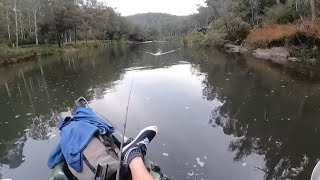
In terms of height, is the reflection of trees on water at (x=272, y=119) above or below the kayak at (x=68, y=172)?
below

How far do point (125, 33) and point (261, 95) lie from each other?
7142cm

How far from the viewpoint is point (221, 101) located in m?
9.69

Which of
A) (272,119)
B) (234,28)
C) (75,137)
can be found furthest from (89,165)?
(234,28)

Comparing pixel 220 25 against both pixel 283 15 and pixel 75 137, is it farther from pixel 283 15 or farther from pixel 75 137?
pixel 75 137

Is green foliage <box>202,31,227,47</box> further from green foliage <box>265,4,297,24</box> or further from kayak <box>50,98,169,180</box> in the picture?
kayak <box>50,98,169,180</box>

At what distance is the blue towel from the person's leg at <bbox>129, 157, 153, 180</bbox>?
661mm

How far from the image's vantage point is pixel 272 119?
7.80 meters

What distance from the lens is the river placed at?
546 centimetres

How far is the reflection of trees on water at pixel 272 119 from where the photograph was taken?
18.2ft

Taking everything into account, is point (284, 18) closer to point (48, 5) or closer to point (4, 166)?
point (4, 166)

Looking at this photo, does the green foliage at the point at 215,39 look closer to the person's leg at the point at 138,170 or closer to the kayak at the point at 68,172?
the kayak at the point at 68,172

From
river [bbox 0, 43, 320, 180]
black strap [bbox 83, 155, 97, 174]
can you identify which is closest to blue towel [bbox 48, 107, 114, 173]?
black strap [bbox 83, 155, 97, 174]

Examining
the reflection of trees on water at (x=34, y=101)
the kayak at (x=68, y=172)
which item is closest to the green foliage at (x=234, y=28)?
the reflection of trees on water at (x=34, y=101)

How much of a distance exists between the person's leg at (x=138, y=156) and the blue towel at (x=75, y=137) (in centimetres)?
52
